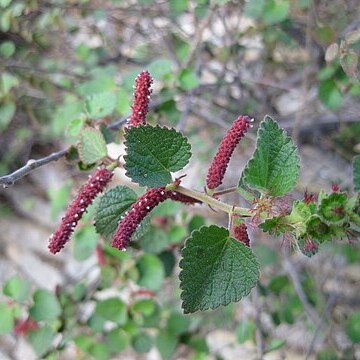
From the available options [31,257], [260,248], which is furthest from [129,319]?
[31,257]

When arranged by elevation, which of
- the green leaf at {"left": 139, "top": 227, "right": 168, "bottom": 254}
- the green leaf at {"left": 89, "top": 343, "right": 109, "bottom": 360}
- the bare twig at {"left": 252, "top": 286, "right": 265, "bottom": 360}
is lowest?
the green leaf at {"left": 89, "top": 343, "right": 109, "bottom": 360}

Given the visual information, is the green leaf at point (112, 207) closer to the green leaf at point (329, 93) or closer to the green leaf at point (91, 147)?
the green leaf at point (91, 147)

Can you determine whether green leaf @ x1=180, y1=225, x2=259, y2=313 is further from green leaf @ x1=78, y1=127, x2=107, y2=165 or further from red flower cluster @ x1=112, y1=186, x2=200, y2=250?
green leaf @ x1=78, y1=127, x2=107, y2=165

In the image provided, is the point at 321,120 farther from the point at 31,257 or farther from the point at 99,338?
the point at 31,257

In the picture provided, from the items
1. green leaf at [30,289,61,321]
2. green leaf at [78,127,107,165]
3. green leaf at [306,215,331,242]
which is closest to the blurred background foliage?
green leaf at [30,289,61,321]

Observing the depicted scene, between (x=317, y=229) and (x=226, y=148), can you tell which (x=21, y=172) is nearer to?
(x=226, y=148)

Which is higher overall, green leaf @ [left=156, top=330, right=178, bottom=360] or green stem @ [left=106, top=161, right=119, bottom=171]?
green stem @ [left=106, top=161, right=119, bottom=171]

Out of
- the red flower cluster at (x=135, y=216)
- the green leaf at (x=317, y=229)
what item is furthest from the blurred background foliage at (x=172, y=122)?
the green leaf at (x=317, y=229)
